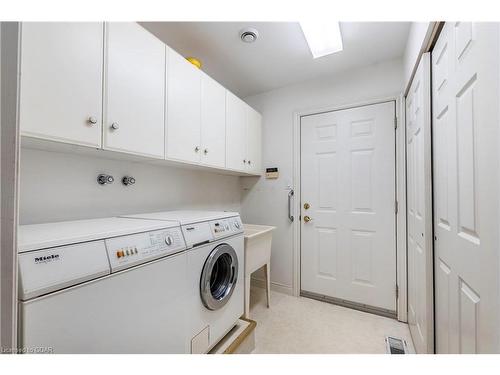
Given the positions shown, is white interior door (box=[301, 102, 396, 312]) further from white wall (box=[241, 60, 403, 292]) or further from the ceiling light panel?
the ceiling light panel

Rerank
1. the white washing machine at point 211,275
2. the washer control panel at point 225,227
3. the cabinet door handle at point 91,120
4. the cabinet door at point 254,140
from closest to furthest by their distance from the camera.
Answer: the cabinet door handle at point 91,120
the white washing machine at point 211,275
the washer control panel at point 225,227
the cabinet door at point 254,140

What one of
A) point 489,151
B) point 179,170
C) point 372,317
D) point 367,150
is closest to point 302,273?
point 372,317

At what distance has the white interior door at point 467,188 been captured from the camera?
2.05 feet

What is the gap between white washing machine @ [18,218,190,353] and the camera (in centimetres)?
66

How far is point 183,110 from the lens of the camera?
156cm

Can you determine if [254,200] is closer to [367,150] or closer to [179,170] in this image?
[179,170]

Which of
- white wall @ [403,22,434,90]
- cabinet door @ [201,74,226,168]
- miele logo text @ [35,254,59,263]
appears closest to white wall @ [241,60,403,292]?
white wall @ [403,22,434,90]

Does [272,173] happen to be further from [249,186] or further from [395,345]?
[395,345]

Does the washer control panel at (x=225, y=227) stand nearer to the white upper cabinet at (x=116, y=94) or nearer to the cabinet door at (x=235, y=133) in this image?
the white upper cabinet at (x=116, y=94)

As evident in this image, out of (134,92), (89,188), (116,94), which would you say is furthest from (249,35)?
(89,188)

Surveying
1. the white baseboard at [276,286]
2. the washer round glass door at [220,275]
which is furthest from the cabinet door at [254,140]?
the white baseboard at [276,286]

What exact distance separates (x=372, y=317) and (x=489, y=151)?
196 cm

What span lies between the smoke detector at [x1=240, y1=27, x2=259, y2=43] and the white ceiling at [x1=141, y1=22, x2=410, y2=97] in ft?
0.11

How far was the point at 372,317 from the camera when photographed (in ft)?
6.59
